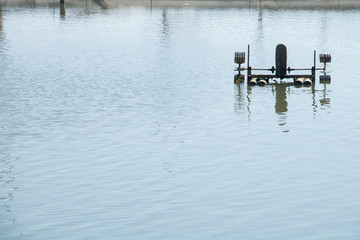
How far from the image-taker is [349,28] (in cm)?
7875

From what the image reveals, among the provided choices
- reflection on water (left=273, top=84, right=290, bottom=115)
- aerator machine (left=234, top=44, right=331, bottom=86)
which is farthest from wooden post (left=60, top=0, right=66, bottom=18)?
reflection on water (left=273, top=84, right=290, bottom=115)

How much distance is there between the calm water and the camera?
62.7ft

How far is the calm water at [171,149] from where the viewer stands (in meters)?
19.1

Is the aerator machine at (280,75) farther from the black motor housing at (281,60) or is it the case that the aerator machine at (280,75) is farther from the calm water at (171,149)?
the calm water at (171,149)

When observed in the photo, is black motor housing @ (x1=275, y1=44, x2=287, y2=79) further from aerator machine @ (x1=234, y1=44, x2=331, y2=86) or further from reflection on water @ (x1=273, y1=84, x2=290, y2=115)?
reflection on water @ (x1=273, y1=84, x2=290, y2=115)

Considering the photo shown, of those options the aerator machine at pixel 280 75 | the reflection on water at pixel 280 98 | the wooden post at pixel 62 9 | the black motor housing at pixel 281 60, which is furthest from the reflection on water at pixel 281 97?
the wooden post at pixel 62 9

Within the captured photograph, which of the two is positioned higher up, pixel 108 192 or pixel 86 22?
pixel 86 22

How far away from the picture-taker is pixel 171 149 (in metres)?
26.8

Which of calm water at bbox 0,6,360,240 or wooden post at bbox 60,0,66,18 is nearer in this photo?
calm water at bbox 0,6,360,240

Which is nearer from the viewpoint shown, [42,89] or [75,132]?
[75,132]

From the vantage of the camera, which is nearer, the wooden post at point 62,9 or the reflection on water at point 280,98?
the reflection on water at point 280,98

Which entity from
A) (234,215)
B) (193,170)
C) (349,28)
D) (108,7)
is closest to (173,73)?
(193,170)

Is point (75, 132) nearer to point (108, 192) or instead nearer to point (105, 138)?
point (105, 138)

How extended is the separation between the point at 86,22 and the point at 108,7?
24161 millimetres
